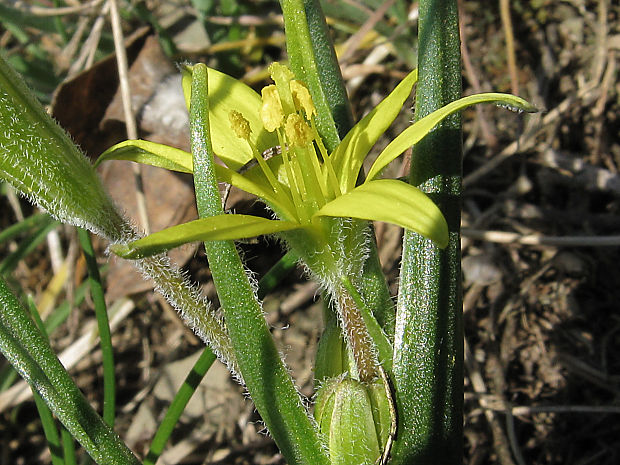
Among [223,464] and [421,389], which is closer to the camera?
[421,389]

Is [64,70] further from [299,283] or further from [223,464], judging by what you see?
[223,464]

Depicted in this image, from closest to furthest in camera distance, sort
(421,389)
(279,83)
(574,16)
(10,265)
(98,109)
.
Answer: (421,389) → (279,83) → (10,265) → (98,109) → (574,16)

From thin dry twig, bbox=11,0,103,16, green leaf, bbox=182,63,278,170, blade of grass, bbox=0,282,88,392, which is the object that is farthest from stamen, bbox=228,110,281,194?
thin dry twig, bbox=11,0,103,16

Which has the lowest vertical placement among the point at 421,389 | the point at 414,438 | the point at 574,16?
the point at 414,438

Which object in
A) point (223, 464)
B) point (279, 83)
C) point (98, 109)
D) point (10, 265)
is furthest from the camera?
point (98, 109)

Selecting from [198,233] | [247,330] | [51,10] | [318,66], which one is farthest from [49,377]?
[51,10]

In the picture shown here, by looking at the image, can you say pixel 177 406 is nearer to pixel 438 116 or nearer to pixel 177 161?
pixel 177 161

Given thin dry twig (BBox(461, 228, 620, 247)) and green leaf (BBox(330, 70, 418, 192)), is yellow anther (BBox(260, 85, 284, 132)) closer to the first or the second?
green leaf (BBox(330, 70, 418, 192))

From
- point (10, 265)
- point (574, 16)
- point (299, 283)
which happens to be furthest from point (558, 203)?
point (10, 265)
